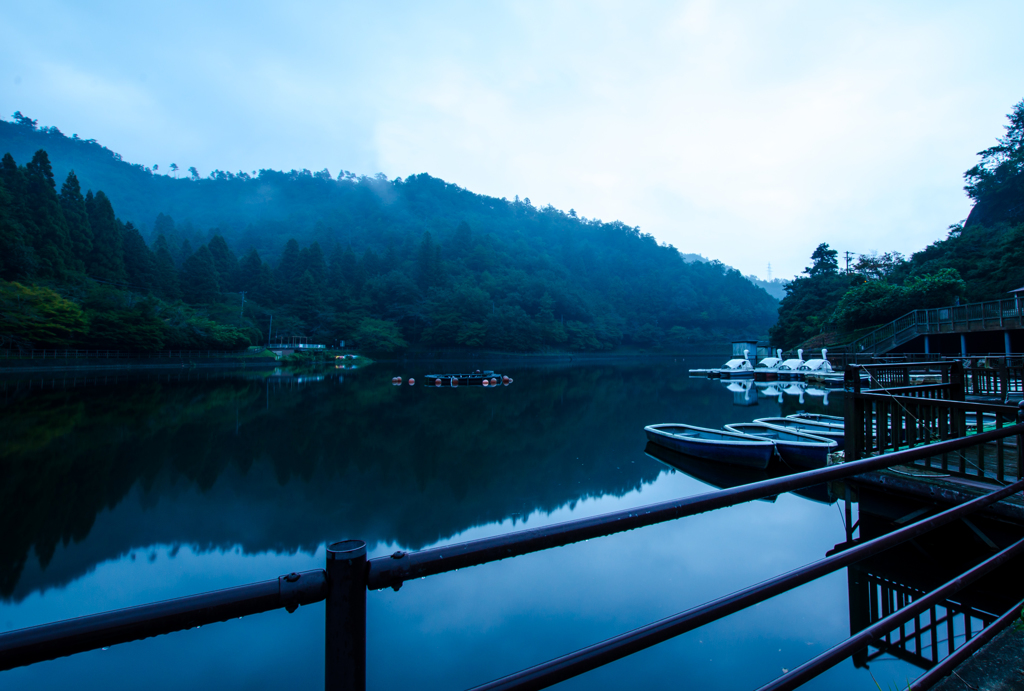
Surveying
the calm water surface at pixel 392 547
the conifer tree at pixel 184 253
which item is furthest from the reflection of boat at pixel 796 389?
the conifer tree at pixel 184 253

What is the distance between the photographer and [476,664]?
4145 millimetres

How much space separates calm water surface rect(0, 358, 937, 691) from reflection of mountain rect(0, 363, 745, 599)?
5 centimetres

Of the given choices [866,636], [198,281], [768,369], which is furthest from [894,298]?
[198,281]

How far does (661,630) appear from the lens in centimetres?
109

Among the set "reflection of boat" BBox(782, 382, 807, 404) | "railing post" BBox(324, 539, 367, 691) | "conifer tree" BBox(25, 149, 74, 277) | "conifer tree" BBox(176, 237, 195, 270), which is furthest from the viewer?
"conifer tree" BBox(176, 237, 195, 270)

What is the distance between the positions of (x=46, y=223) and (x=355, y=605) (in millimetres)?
51768

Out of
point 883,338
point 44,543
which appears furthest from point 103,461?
point 883,338

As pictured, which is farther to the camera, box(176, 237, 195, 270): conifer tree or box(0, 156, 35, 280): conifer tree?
box(176, 237, 195, 270): conifer tree

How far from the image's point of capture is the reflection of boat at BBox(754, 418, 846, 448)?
32.7ft

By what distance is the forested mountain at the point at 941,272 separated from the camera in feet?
85.3

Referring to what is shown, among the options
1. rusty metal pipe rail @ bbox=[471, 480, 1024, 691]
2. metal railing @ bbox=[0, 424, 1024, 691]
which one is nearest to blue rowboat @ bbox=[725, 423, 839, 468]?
rusty metal pipe rail @ bbox=[471, 480, 1024, 691]

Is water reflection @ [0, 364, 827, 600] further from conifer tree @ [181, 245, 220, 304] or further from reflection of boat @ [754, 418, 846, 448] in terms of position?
conifer tree @ [181, 245, 220, 304]

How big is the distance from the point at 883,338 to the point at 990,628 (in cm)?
2694

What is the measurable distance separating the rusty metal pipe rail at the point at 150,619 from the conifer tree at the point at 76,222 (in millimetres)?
51755
